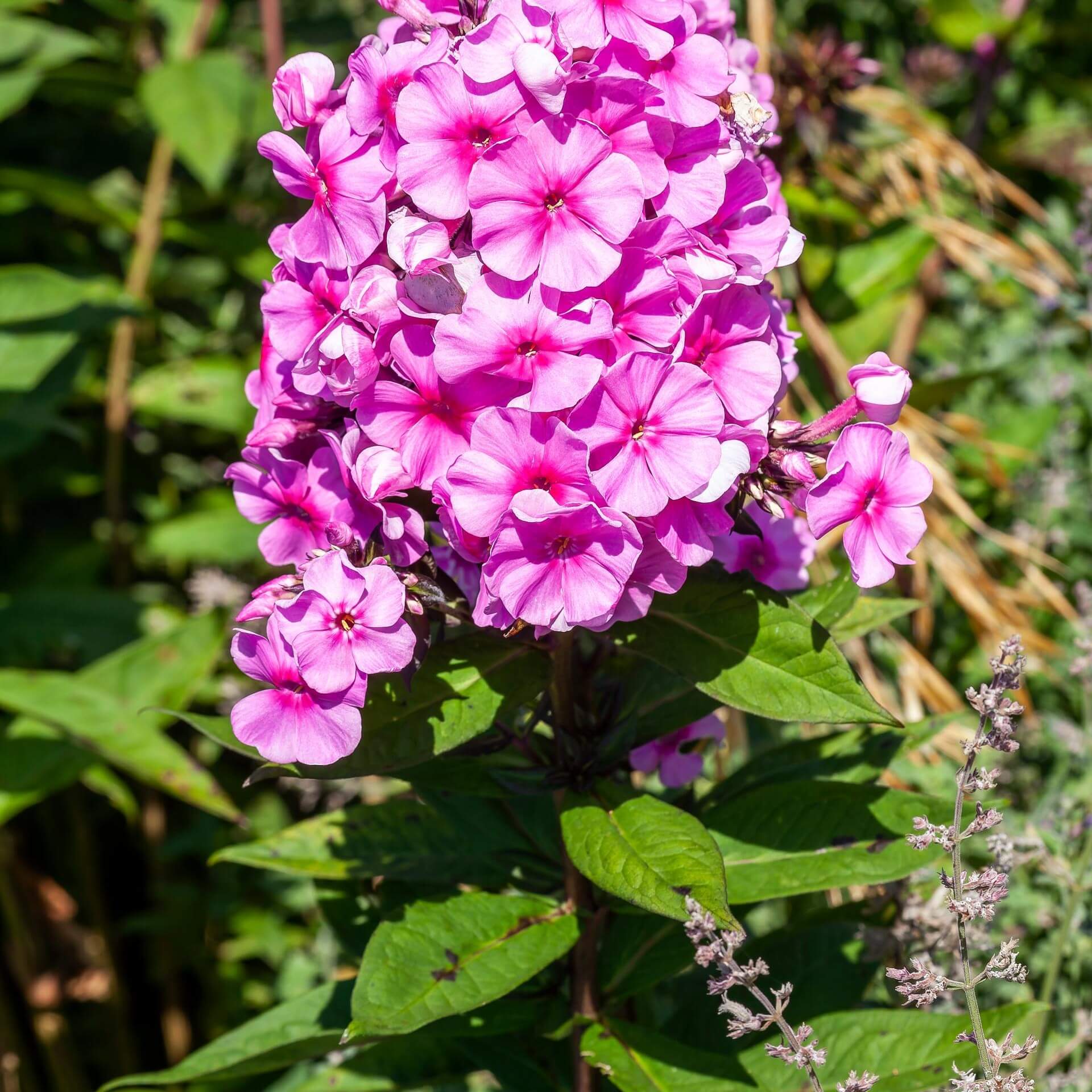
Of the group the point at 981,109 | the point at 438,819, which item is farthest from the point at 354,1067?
the point at 981,109

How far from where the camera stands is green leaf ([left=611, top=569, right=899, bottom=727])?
2.86ft

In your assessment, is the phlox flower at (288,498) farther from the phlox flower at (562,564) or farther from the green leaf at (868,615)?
the green leaf at (868,615)

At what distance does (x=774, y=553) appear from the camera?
1.06 metres

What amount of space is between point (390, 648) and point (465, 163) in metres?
0.35

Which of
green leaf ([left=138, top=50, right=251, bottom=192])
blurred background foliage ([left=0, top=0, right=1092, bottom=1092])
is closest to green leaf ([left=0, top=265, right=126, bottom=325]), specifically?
blurred background foliage ([left=0, top=0, right=1092, bottom=1092])

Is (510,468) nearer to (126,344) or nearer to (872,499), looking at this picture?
(872,499)

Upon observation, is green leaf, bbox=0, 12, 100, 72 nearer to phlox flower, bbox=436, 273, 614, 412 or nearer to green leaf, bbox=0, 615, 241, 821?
green leaf, bbox=0, 615, 241, 821

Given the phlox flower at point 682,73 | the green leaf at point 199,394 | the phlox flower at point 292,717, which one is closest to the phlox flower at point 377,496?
the phlox flower at point 292,717

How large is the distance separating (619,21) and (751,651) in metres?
0.48

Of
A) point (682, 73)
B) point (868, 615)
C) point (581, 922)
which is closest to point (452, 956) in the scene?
point (581, 922)

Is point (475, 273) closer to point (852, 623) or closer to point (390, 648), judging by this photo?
point (390, 648)

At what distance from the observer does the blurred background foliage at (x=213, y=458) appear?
1777 millimetres

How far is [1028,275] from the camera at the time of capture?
212 centimetres

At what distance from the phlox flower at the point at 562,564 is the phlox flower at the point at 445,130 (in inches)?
8.9
